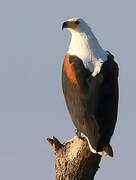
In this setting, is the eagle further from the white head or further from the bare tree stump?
the bare tree stump

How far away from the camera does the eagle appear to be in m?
84.6

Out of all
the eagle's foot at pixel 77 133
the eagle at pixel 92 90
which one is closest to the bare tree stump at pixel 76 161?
the eagle's foot at pixel 77 133

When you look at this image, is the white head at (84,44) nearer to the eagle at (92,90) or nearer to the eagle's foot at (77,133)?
the eagle at (92,90)

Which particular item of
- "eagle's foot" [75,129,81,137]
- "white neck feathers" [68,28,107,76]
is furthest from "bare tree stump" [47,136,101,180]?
"white neck feathers" [68,28,107,76]

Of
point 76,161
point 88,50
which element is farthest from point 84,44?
point 76,161

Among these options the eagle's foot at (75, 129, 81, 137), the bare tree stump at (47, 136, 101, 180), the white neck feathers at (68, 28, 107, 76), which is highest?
the white neck feathers at (68, 28, 107, 76)

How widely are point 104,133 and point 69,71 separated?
1.20m

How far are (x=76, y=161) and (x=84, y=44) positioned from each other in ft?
6.32

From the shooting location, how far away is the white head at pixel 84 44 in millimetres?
84875

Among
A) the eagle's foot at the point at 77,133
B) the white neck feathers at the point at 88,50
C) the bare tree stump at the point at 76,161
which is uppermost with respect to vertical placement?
the white neck feathers at the point at 88,50

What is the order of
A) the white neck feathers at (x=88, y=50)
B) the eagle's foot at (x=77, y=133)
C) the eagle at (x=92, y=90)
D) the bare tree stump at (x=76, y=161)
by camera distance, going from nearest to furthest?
the eagle at (x=92, y=90), the white neck feathers at (x=88, y=50), the bare tree stump at (x=76, y=161), the eagle's foot at (x=77, y=133)

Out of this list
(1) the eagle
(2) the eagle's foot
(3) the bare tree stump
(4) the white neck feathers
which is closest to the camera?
(1) the eagle

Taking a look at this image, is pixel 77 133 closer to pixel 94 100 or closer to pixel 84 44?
pixel 94 100

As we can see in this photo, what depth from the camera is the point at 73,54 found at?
279ft
